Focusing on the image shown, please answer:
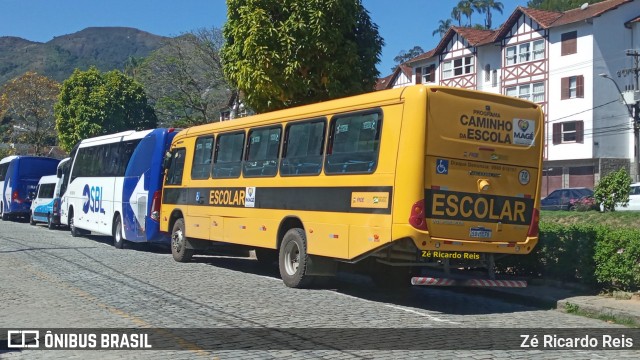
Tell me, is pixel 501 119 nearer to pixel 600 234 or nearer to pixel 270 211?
pixel 600 234

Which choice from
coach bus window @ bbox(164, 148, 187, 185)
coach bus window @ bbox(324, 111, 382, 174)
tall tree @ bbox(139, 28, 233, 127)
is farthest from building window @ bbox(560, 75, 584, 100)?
coach bus window @ bbox(324, 111, 382, 174)

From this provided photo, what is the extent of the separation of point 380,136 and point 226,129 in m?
5.54

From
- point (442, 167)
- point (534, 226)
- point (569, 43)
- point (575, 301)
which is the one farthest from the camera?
point (569, 43)

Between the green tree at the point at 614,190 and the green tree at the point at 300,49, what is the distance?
973 centimetres

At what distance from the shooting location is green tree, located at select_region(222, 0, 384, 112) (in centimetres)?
1632

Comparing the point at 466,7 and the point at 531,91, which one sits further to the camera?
the point at 466,7

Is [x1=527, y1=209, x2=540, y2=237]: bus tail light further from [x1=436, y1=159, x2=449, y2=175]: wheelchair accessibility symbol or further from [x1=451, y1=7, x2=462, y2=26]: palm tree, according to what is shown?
[x1=451, y1=7, x2=462, y2=26]: palm tree

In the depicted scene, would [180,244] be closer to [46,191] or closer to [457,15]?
[46,191]

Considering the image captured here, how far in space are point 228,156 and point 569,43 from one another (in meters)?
37.3

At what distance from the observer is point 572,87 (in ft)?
153

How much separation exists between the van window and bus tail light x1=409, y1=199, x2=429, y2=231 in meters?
25.3

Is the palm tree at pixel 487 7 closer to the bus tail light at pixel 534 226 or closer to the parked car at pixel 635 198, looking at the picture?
the parked car at pixel 635 198

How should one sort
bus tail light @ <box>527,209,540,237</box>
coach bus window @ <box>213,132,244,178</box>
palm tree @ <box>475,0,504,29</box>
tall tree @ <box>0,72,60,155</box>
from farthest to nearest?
palm tree @ <box>475,0,504,29</box> < tall tree @ <box>0,72,60,155</box> < coach bus window @ <box>213,132,244,178</box> < bus tail light @ <box>527,209,540,237</box>

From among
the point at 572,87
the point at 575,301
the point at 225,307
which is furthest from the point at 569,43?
the point at 225,307
